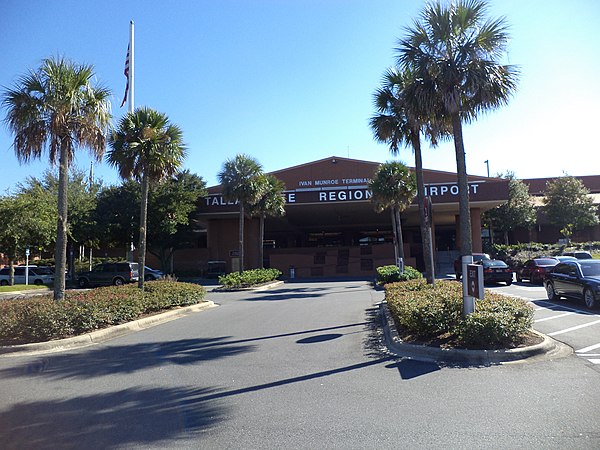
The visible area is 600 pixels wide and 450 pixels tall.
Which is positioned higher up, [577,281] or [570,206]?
[570,206]

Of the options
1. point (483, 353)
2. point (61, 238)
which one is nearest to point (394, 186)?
point (61, 238)

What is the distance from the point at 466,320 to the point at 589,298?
7593 millimetres

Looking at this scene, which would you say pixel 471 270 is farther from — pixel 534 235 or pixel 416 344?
pixel 534 235

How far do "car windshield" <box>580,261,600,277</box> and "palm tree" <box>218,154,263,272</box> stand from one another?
2074 cm

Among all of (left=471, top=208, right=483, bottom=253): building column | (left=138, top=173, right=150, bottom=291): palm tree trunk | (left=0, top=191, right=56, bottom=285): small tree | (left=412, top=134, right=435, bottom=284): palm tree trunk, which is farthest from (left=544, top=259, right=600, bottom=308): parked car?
(left=0, top=191, right=56, bottom=285): small tree

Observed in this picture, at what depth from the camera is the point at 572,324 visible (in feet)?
36.6

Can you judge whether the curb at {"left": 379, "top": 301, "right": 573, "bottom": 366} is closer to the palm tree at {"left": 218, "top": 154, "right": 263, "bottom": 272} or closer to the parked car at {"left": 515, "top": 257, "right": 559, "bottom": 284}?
the parked car at {"left": 515, "top": 257, "right": 559, "bottom": 284}

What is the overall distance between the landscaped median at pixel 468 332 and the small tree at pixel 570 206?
4241 centimetres

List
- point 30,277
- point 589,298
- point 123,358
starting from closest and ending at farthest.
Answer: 1. point 123,358
2. point 589,298
3. point 30,277

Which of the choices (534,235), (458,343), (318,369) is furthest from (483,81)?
(534,235)

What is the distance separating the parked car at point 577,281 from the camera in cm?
1356

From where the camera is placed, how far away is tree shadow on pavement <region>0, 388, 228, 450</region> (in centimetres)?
487

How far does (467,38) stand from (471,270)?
19.5 feet

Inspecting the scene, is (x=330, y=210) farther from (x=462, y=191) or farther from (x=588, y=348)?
(x=588, y=348)
